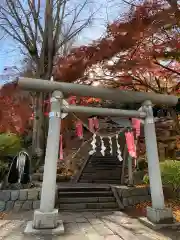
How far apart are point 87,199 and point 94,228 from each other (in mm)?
3077

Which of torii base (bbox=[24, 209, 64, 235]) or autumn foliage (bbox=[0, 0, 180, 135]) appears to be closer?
torii base (bbox=[24, 209, 64, 235])

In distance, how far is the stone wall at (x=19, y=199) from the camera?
8758 millimetres

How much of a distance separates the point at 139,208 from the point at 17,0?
40.8 feet

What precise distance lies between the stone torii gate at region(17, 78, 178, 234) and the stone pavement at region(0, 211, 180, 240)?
1.12 feet

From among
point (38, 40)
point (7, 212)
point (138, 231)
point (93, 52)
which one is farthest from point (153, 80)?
point (38, 40)

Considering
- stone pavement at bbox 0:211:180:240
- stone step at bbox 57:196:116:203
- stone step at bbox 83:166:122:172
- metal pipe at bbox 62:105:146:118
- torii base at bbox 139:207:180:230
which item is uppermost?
metal pipe at bbox 62:105:146:118

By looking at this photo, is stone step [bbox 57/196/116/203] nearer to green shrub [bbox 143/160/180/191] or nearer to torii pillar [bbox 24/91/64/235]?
green shrub [bbox 143/160/180/191]

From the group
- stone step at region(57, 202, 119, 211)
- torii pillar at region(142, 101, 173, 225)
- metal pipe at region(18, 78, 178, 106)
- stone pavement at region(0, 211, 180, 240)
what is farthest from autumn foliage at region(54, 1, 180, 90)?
stone step at region(57, 202, 119, 211)

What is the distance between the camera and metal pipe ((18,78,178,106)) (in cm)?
627

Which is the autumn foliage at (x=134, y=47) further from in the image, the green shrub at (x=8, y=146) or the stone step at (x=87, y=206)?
the green shrub at (x=8, y=146)

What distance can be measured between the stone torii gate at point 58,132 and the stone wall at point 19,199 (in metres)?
2.93

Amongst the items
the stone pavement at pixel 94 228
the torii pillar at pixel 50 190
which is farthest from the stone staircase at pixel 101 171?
the torii pillar at pixel 50 190

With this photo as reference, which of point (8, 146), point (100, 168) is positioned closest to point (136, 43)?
point (100, 168)

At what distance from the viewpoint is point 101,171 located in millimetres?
13578
